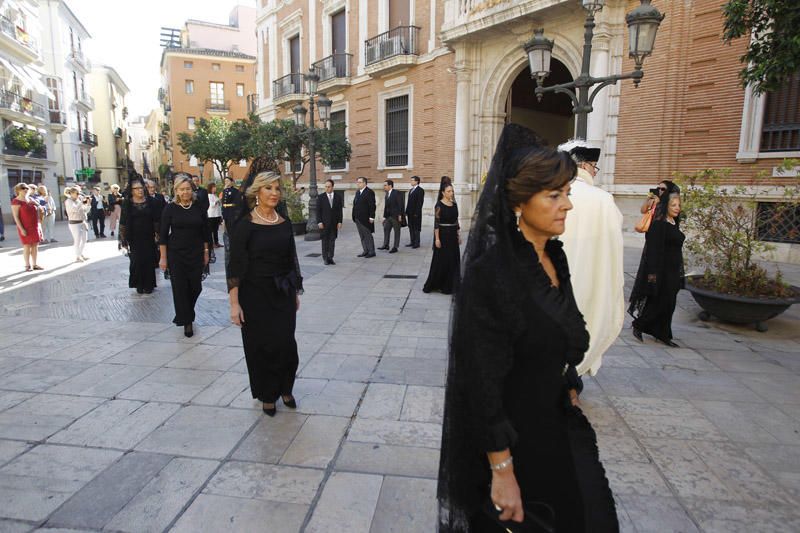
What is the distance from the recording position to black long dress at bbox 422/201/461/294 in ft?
25.4

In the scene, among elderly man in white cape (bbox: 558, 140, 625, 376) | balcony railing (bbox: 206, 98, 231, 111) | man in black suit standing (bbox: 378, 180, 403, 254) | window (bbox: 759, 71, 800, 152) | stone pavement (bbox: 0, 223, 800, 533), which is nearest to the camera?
stone pavement (bbox: 0, 223, 800, 533)

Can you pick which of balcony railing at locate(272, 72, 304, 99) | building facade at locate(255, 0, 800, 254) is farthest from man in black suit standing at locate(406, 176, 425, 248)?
balcony railing at locate(272, 72, 304, 99)

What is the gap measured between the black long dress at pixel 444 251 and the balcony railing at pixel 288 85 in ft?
64.3

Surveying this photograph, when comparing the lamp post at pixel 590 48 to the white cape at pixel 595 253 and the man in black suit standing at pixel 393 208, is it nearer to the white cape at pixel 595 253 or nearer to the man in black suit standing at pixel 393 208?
the man in black suit standing at pixel 393 208

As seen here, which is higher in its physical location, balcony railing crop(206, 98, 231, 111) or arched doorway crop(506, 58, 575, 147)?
balcony railing crop(206, 98, 231, 111)

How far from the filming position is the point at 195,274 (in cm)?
573

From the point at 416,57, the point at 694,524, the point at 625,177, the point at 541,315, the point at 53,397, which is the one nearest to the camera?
the point at 541,315

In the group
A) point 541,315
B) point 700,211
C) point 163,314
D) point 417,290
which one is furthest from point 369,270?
point 541,315

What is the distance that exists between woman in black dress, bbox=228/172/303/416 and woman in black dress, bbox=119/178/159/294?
449 centimetres

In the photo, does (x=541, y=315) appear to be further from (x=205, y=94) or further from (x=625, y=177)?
(x=205, y=94)

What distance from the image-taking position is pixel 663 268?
514 cm

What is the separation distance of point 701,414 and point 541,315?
A: 2.90 metres

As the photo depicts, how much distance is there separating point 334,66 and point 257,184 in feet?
67.6

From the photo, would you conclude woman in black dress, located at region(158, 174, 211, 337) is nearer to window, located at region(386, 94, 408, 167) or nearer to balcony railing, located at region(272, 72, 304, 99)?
window, located at region(386, 94, 408, 167)
